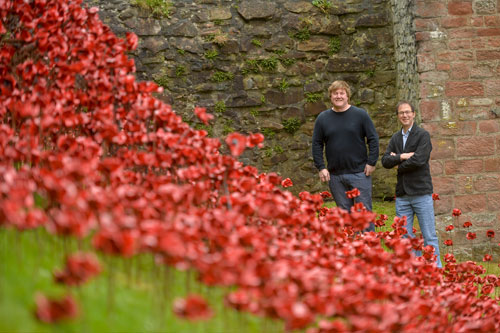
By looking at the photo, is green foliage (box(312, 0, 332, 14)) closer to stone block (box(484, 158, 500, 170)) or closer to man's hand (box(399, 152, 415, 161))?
stone block (box(484, 158, 500, 170))

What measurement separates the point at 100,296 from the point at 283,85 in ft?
22.6

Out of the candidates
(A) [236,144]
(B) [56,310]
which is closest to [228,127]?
(A) [236,144]

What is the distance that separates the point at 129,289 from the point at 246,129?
6.53 metres

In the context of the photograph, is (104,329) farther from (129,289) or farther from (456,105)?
(456,105)

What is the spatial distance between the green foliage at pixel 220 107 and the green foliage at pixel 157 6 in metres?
1.55

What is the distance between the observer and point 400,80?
8344 mm

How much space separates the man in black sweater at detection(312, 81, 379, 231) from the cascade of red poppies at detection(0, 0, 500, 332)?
2121 millimetres

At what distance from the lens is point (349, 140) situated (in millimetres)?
5688

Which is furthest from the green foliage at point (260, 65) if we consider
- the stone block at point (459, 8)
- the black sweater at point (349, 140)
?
the black sweater at point (349, 140)

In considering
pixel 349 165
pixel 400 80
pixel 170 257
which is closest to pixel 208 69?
pixel 400 80

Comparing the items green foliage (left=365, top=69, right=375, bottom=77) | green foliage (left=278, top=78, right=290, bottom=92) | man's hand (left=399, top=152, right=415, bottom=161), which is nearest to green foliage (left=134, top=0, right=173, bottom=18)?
green foliage (left=278, top=78, right=290, bottom=92)

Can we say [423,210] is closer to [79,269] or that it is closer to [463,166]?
[463,166]

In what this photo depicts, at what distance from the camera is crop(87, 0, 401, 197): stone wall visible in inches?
328

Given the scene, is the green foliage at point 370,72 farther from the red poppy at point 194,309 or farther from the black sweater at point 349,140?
the red poppy at point 194,309
